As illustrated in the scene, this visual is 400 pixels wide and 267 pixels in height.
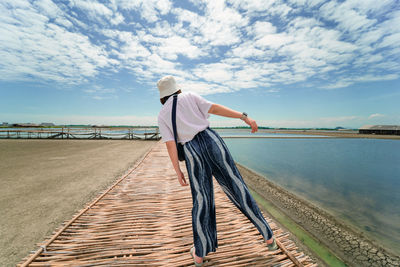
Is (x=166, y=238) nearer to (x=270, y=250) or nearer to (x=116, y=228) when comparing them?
(x=116, y=228)

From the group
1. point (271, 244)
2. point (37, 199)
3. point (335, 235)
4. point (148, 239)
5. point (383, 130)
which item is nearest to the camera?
point (271, 244)

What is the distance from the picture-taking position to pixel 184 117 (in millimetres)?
1363

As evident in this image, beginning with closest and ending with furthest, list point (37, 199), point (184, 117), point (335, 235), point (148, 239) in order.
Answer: point (184, 117)
point (148, 239)
point (335, 235)
point (37, 199)

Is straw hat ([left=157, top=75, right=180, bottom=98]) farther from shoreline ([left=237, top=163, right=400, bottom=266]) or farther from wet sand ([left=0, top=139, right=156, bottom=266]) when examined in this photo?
shoreline ([left=237, top=163, right=400, bottom=266])

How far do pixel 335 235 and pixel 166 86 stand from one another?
4.19 metres

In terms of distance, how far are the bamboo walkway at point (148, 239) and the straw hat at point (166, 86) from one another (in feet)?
5.53

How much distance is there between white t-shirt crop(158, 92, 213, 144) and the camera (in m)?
1.35

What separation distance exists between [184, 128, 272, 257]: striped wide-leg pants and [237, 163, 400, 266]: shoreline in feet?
7.64

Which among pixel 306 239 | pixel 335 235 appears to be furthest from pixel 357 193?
pixel 306 239

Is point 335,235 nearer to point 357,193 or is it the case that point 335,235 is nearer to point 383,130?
point 357,193

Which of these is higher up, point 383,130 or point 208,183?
point 208,183

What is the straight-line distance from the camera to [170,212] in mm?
2498

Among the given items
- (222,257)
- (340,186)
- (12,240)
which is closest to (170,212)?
(222,257)

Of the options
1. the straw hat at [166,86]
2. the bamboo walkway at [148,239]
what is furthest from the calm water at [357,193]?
the straw hat at [166,86]
